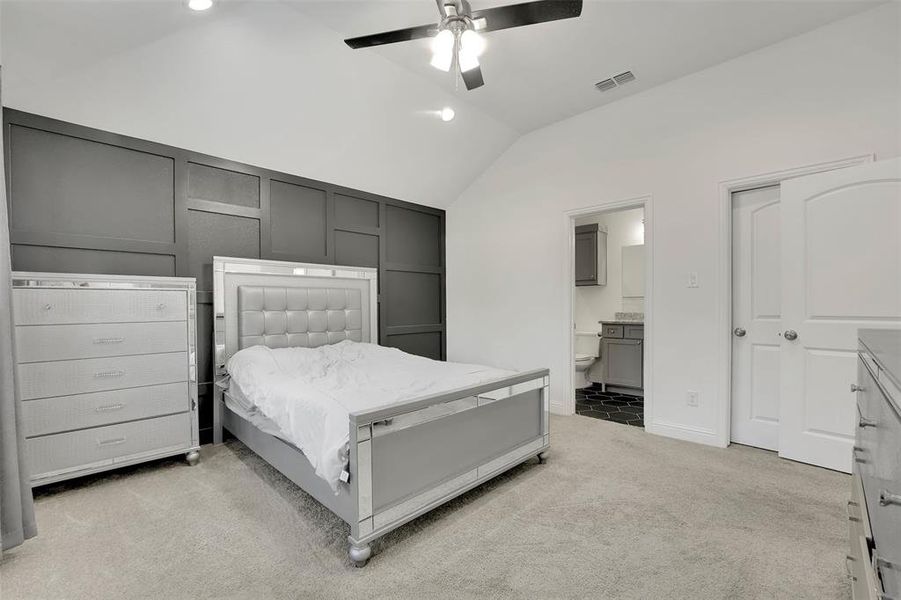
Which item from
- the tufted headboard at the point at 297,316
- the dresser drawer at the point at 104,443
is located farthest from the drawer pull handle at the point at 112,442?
the tufted headboard at the point at 297,316

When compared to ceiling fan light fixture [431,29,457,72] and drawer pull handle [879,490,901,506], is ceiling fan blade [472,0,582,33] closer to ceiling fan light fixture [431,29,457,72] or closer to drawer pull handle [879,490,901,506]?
ceiling fan light fixture [431,29,457,72]

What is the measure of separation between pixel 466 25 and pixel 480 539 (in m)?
2.62

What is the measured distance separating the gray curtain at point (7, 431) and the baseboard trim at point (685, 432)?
4.16m

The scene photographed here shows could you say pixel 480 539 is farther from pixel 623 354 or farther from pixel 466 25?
pixel 623 354

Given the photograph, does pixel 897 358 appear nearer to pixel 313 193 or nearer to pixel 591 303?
pixel 313 193

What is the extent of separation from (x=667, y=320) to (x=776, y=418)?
1045mm

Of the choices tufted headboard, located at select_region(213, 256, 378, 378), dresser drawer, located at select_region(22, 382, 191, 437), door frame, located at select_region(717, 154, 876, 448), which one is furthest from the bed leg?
door frame, located at select_region(717, 154, 876, 448)

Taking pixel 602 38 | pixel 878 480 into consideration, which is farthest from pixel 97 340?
pixel 602 38

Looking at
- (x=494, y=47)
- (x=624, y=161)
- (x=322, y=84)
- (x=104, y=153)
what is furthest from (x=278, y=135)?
(x=624, y=161)

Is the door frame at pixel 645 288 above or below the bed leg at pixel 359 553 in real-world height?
above

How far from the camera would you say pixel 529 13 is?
75.4 inches

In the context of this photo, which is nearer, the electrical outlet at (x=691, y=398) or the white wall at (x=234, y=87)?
the white wall at (x=234, y=87)

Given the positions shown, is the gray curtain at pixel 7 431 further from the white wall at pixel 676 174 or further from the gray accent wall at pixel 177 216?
the white wall at pixel 676 174

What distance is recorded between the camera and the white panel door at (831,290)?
2.55 meters
